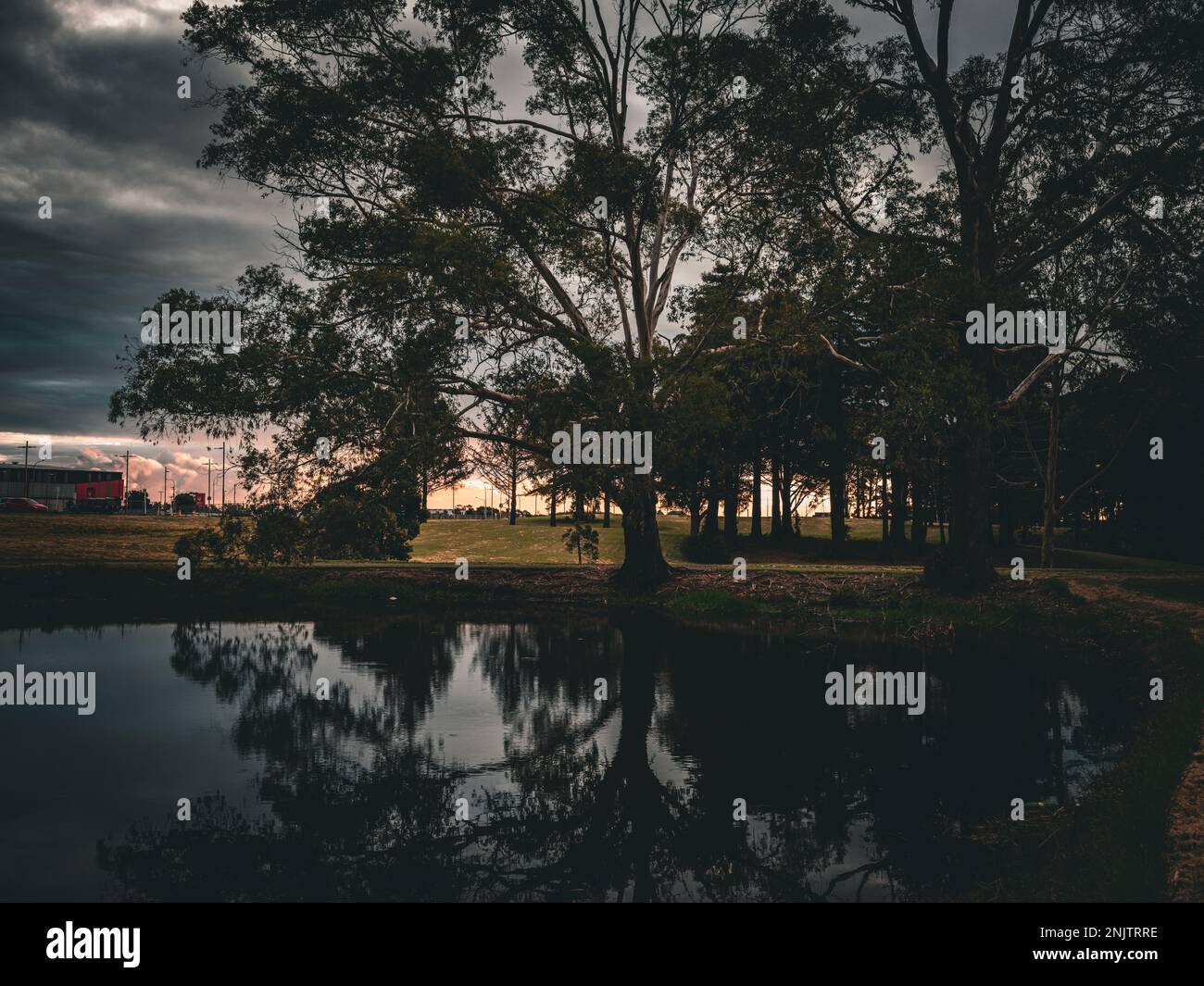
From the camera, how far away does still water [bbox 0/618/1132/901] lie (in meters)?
7.39

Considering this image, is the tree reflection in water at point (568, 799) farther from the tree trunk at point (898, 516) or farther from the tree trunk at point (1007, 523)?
the tree trunk at point (1007, 523)

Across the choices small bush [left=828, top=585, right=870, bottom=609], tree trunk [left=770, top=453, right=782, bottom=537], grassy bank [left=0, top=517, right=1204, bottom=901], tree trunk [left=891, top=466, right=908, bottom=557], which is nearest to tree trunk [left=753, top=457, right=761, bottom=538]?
tree trunk [left=770, top=453, right=782, bottom=537]

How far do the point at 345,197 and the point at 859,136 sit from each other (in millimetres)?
16780

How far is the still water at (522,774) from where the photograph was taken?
7.39 metres

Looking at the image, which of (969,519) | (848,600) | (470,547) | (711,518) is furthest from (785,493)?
(848,600)

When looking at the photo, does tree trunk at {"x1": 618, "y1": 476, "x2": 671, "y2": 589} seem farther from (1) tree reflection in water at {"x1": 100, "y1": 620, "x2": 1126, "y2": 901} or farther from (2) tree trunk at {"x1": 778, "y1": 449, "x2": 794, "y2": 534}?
(2) tree trunk at {"x1": 778, "y1": 449, "x2": 794, "y2": 534}

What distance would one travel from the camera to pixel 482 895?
6973 millimetres

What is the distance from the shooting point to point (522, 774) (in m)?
10.4

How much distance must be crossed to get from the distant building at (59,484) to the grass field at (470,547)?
146 ft

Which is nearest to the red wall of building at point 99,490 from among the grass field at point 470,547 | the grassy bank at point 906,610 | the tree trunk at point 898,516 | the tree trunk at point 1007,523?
the grass field at point 470,547

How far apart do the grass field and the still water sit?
72.5ft

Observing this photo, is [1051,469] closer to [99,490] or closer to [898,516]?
[898,516]

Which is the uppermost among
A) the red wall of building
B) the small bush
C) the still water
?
the red wall of building
